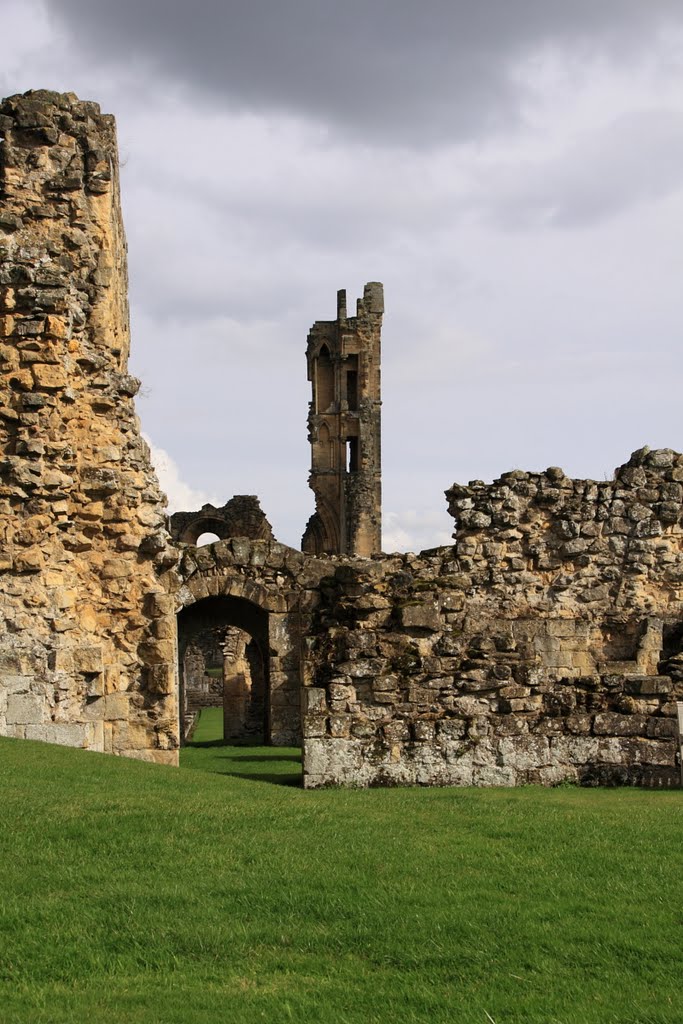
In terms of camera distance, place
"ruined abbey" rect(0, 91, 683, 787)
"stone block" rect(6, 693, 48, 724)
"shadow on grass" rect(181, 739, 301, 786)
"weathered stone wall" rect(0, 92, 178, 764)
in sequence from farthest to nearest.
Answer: "shadow on grass" rect(181, 739, 301, 786), "weathered stone wall" rect(0, 92, 178, 764), "ruined abbey" rect(0, 91, 683, 787), "stone block" rect(6, 693, 48, 724)

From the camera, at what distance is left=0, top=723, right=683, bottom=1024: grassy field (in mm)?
4645

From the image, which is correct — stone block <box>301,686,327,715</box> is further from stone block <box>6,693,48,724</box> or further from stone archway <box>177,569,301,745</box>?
stone archway <box>177,569,301,745</box>

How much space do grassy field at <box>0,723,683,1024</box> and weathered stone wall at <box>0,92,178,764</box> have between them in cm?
318

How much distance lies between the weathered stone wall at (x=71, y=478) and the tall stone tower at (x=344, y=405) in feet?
143

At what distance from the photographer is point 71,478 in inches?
471

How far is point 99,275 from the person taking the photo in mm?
13641

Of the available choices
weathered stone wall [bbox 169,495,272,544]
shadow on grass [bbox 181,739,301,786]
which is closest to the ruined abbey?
shadow on grass [bbox 181,739,301,786]

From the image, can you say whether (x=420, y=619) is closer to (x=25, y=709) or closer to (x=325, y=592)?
(x=325, y=592)

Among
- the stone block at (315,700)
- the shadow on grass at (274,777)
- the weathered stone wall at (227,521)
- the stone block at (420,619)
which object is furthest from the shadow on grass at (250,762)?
the weathered stone wall at (227,521)

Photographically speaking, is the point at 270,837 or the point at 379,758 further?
the point at 379,758

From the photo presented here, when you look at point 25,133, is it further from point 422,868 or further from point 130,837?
point 422,868

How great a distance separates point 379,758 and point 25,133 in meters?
8.31

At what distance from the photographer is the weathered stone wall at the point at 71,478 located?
1130 cm

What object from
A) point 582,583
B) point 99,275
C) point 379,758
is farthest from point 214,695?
point 379,758
